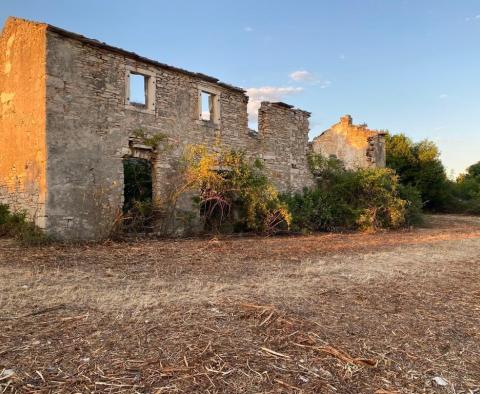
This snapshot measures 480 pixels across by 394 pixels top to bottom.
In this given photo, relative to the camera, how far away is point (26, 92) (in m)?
10.1

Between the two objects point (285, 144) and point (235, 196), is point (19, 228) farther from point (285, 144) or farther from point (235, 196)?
point (285, 144)

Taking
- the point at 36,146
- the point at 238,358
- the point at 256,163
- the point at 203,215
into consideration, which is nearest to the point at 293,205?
the point at 256,163

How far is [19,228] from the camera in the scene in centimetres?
962

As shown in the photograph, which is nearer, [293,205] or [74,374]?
[74,374]

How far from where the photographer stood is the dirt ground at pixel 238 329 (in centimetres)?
257

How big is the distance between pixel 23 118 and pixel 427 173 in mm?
24307

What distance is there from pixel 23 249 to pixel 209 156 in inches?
216

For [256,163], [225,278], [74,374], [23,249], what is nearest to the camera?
[74,374]

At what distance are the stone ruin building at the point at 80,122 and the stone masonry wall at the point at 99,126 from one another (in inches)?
0.9

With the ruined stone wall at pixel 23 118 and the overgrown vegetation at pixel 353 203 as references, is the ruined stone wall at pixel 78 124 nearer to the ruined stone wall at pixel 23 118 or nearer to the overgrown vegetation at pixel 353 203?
the ruined stone wall at pixel 23 118

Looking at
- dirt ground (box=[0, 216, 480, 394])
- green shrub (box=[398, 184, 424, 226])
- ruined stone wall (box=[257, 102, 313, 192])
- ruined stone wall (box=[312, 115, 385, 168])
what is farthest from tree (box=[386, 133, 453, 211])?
dirt ground (box=[0, 216, 480, 394])

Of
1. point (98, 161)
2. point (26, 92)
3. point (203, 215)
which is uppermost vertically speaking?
point (26, 92)

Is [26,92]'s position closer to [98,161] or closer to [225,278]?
[98,161]

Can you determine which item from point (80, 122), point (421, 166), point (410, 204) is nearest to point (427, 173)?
point (421, 166)
